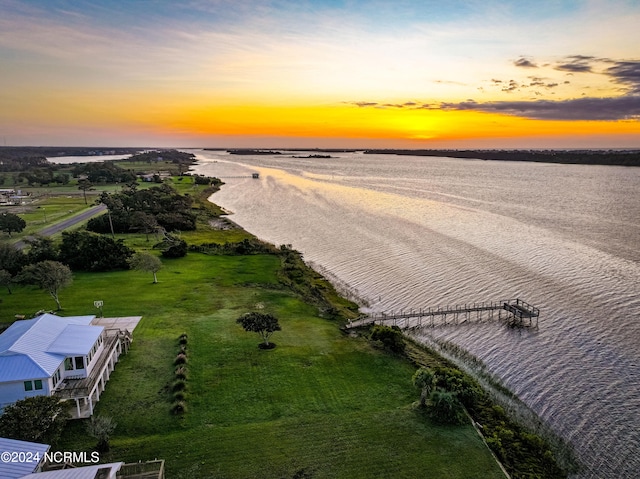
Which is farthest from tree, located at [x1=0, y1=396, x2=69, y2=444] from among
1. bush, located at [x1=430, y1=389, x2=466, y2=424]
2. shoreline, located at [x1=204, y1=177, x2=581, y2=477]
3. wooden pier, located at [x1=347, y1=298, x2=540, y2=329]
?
wooden pier, located at [x1=347, y1=298, x2=540, y2=329]

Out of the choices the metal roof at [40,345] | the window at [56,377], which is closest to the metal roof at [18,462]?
the metal roof at [40,345]

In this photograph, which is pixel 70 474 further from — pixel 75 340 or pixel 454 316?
pixel 454 316

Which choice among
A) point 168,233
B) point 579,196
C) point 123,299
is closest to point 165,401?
point 123,299

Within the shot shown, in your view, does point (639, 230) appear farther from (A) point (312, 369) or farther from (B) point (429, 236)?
(A) point (312, 369)

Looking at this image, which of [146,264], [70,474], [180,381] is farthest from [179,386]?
[146,264]

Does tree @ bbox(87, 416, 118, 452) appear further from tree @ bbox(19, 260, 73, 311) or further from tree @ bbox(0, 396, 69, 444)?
tree @ bbox(19, 260, 73, 311)

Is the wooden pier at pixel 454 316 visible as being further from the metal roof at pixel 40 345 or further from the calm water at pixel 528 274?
the metal roof at pixel 40 345
